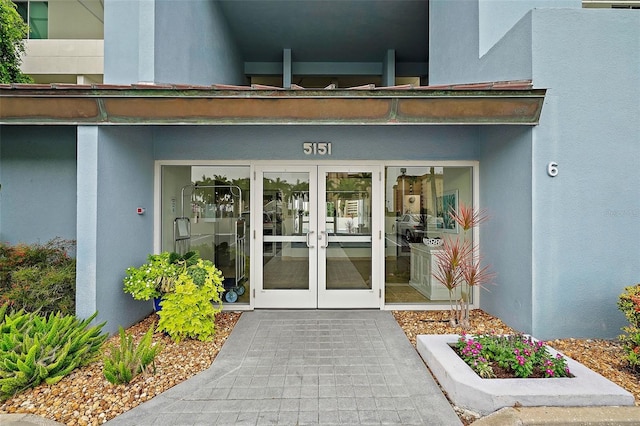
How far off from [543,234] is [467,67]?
3.49 metres

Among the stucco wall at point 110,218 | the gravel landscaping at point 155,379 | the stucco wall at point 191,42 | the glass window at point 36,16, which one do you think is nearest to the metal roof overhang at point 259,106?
the stucco wall at point 110,218

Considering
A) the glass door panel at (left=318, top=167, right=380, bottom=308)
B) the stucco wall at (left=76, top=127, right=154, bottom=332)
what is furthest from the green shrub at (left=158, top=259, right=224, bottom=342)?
the glass door panel at (left=318, top=167, right=380, bottom=308)

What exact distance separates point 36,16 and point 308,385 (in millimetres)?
14883

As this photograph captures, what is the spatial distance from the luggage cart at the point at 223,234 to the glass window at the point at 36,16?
10315mm

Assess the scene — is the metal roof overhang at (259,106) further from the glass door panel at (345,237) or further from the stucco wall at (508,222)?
the glass door panel at (345,237)

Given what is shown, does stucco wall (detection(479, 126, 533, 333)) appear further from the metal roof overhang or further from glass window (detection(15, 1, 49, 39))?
glass window (detection(15, 1, 49, 39))

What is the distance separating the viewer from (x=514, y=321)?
4938 millimetres

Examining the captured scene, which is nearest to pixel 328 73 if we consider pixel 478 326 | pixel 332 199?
pixel 332 199

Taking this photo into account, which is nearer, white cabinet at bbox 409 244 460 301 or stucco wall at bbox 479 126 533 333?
stucco wall at bbox 479 126 533 333

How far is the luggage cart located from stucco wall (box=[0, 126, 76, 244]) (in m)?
1.73

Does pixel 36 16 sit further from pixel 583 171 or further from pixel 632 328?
pixel 632 328

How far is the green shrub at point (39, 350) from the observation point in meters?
3.23

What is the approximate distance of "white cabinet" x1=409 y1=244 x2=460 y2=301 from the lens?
20.3 feet

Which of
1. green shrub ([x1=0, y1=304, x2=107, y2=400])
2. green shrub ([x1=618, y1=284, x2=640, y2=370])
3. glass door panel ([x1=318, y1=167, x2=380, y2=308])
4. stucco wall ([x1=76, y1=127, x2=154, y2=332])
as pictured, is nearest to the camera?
green shrub ([x1=0, y1=304, x2=107, y2=400])
